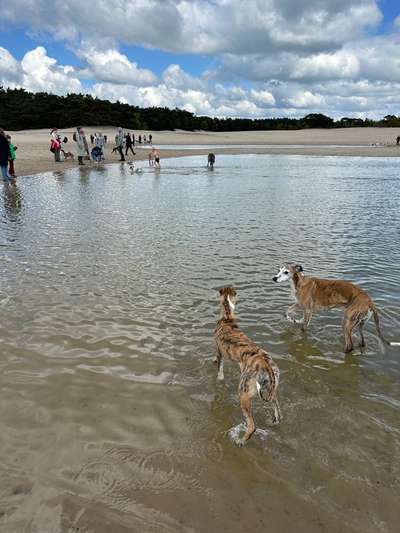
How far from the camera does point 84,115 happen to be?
104438 millimetres

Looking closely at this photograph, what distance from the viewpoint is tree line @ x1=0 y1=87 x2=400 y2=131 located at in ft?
342

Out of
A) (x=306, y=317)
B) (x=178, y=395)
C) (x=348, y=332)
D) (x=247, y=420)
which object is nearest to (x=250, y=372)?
(x=247, y=420)

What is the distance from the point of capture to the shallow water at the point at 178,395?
11.4ft

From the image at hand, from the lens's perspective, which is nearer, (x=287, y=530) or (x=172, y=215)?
(x=287, y=530)

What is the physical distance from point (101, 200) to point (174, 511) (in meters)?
16.6

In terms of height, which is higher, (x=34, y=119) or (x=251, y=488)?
(x=34, y=119)

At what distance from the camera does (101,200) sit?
18.6 metres

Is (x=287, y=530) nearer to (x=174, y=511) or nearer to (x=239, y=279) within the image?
(x=174, y=511)

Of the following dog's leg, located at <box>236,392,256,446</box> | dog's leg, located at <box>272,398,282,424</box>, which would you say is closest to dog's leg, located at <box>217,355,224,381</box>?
dog's leg, located at <box>272,398,282,424</box>

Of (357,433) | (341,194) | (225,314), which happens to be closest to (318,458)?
(357,433)

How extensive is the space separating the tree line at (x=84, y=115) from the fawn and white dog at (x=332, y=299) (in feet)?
348

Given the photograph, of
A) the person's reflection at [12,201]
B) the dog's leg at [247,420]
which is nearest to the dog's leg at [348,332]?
the dog's leg at [247,420]

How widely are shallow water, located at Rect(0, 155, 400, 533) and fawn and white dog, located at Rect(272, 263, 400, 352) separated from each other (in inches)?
12.0

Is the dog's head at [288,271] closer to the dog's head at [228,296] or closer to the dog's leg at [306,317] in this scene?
the dog's leg at [306,317]
